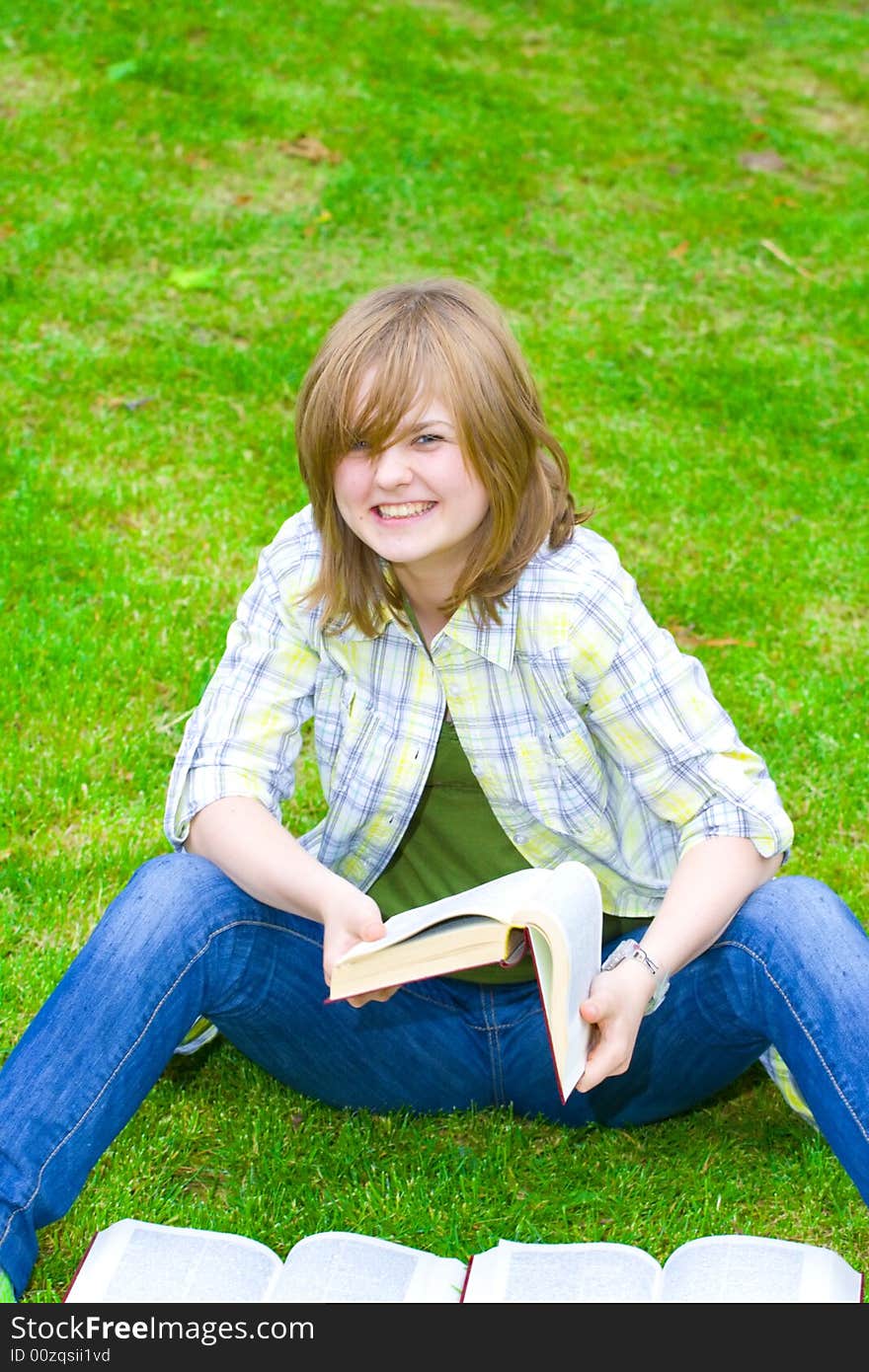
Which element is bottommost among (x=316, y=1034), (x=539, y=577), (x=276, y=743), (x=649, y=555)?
(x=649, y=555)

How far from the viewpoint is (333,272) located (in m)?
6.20

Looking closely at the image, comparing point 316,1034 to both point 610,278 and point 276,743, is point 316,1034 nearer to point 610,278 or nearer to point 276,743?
point 276,743

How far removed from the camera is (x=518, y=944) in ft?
6.82

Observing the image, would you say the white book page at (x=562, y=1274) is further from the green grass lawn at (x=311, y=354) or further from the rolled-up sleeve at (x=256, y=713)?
the rolled-up sleeve at (x=256, y=713)

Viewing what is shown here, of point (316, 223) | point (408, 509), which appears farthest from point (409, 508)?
point (316, 223)

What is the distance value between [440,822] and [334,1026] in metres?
0.39

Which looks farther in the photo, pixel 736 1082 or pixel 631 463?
pixel 631 463

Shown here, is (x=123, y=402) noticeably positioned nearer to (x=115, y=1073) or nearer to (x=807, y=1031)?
(x=115, y=1073)

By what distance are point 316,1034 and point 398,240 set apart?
464 centimetres

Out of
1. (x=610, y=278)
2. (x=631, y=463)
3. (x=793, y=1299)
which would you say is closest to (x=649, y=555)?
(x=631, y=463)

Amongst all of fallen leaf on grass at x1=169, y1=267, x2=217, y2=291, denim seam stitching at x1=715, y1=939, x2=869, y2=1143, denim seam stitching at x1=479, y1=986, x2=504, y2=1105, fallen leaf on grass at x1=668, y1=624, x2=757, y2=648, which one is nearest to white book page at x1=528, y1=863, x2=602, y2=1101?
denim seam stitching at x1=715, y1=939, x2=869, y2=1143

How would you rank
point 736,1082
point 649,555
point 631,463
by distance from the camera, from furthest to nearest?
point 631,463
point 649,555
point 736,1082

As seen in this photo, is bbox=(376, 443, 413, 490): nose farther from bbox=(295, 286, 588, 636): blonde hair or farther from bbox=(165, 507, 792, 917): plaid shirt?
bbox=(165, 507, 792, 917): plaid shirt

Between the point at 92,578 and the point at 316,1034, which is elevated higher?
the point at 316,1034
